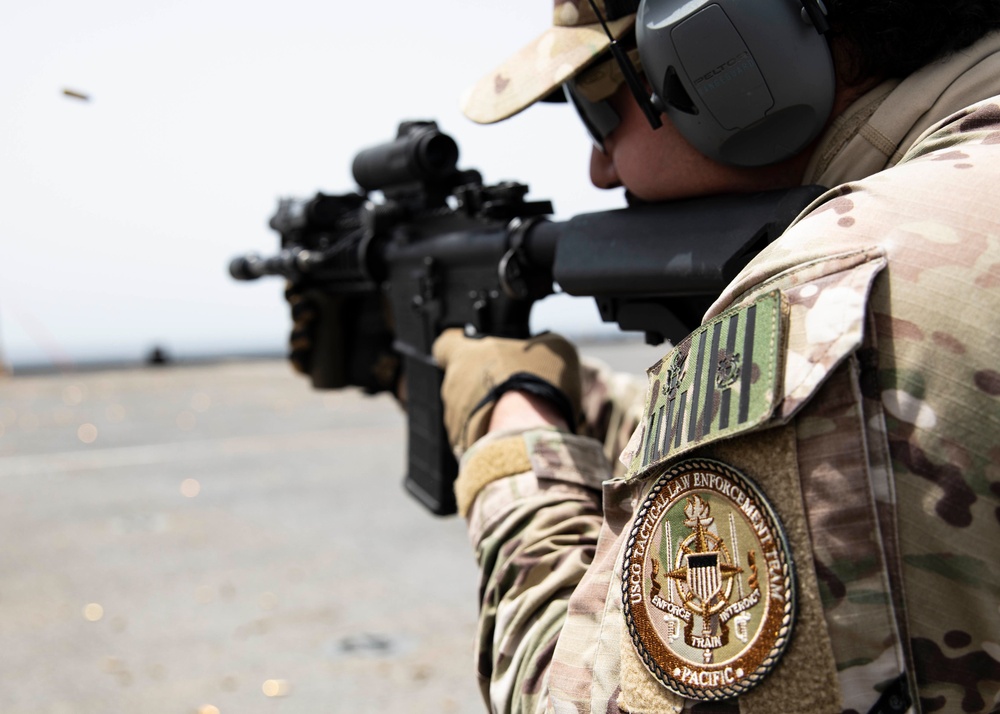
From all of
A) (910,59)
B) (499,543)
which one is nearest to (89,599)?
(499,543)

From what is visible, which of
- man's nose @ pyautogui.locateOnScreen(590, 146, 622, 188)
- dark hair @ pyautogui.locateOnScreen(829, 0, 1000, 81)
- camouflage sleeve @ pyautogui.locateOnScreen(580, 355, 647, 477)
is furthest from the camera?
camouflage sleeve @ pyautogui.locateOnScreen(580, 355, 647, 477)

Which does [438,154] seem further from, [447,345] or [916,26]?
[916,26]

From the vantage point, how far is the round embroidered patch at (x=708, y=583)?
0.85 metres

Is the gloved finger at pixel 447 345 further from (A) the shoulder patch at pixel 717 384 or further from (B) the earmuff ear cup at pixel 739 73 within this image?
(A) the shoulder patch at pixel 717 384

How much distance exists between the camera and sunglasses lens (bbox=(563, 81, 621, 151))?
5.10 feet

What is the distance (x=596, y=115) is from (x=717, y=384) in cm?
80

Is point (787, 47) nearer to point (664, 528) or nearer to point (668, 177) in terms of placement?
point (668, 177)

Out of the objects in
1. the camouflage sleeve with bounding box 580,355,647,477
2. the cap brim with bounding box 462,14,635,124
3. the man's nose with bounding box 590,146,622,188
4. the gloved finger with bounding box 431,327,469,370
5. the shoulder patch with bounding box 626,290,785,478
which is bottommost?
the camouflage sleeve with bounding box 580,355,647,477

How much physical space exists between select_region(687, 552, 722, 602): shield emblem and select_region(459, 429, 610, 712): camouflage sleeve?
1.07 ft

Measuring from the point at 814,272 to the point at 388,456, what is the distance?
8118mm

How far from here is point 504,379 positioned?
1.89 meters

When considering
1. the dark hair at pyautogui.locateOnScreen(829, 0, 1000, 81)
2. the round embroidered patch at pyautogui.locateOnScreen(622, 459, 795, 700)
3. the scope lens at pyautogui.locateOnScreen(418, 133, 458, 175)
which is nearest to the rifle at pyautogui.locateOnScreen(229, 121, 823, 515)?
the scope lens at pyautogui.locateOnScreen(418, 133, 458, 175)

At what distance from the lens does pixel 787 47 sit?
1.20 m

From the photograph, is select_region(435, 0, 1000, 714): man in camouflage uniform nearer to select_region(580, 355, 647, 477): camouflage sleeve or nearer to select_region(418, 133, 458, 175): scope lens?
select_region(580, 355, 647, 477): camouflage sleeve
